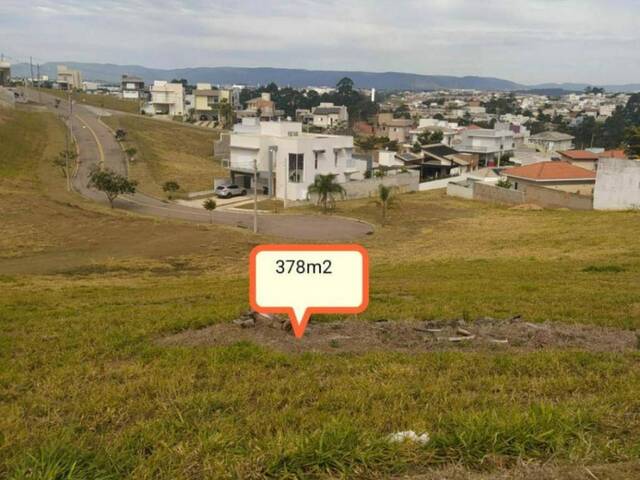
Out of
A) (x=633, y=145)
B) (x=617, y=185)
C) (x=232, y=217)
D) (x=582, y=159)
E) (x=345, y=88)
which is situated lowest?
(x=232, y=217)

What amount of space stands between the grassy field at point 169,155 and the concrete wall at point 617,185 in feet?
101

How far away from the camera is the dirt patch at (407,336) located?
6.58 metres

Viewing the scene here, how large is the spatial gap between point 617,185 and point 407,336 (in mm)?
35183

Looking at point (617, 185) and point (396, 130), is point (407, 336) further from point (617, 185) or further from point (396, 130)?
point (396, 130)

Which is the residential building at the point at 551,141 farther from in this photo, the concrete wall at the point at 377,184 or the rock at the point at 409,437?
the rock at the point at 409,437

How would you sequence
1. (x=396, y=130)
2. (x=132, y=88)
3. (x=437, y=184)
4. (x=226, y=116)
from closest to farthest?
1. (x=437, y=184)
2. (x=226, y=116)
3. (x=396, y=130)
4. (x=132, y=88)

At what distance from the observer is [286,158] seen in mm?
43812

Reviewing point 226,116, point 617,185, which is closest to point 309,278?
point 617,185

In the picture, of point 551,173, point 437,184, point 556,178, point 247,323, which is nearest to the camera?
point 247,323

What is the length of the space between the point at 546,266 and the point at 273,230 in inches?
688

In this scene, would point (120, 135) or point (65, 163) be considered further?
point (120, 135)

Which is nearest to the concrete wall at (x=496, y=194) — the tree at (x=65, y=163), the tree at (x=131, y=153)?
the tree at (x=65, y=163)

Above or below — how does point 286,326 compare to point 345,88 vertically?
below

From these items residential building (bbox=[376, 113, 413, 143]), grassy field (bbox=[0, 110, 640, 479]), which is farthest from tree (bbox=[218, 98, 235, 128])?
grassy field (bbox=[0, 110, 640, 479])
